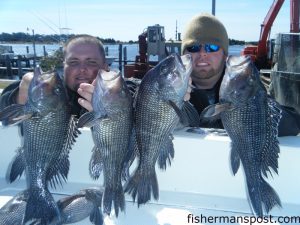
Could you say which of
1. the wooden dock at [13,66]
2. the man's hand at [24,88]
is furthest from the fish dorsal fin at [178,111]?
the wooden dock at [13,66]

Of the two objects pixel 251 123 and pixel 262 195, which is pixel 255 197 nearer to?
pixel 262 195

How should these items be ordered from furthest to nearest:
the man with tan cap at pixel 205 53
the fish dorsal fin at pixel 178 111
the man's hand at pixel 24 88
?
the man with tan cap at pixel 205 53
the man's hand at pixel 24 88
the fish dorsal fin at pixel 178 111

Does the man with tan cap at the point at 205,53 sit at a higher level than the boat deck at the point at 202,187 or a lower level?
higher

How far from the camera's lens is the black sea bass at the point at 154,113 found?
291 centimetres

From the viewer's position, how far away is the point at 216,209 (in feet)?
11.9

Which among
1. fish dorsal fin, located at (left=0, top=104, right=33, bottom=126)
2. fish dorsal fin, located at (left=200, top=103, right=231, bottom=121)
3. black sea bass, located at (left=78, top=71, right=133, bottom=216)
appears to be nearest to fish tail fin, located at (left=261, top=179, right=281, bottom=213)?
fish dorsal fin, located at (left=200, top=103, right=231, bottom=121)

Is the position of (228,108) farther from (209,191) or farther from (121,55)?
(121,55)

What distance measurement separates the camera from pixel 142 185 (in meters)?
2.93

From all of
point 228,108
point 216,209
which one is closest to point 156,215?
point 216,209

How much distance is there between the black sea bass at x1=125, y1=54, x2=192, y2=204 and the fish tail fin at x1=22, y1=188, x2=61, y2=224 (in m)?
0.65

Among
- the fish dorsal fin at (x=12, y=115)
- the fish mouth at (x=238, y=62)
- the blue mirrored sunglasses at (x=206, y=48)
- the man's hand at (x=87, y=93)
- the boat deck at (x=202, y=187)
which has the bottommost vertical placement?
the boat deck at (x=202, y=187)

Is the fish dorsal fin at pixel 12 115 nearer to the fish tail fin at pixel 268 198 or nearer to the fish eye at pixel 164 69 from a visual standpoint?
the fish eye at pixel 164 69

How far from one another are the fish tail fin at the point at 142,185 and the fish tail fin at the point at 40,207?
65cm

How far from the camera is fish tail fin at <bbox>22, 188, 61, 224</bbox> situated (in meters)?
3.02
